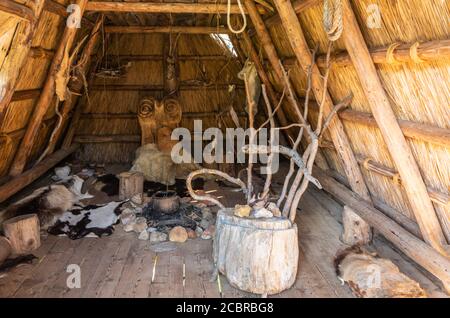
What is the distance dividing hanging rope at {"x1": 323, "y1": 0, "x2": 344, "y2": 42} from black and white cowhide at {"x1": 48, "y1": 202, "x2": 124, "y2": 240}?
2.77 metres

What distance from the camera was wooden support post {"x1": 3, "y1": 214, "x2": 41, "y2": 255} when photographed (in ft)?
10.9

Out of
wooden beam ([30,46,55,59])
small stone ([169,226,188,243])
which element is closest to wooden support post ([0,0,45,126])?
wooden beam ([30,46,55,59])

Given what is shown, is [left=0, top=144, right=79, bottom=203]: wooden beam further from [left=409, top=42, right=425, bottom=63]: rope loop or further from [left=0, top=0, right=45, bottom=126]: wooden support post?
[left=409, top=42, right=425, bottom=63]: rope loop

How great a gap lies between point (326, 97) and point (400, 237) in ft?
4.55

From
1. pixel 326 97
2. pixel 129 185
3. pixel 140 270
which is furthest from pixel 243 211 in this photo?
pixel 129 185

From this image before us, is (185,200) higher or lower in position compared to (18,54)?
lower

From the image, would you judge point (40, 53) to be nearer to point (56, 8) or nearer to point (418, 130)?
point (56, 8)

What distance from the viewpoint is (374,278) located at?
2.78m

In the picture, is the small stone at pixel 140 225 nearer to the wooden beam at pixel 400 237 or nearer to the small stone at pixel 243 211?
the small stone at pixel 243 211

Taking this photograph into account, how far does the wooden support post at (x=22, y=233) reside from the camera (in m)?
3.31

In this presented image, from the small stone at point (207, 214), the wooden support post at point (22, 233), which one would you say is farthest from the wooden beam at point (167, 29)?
the wooden support post at point (22, 233)

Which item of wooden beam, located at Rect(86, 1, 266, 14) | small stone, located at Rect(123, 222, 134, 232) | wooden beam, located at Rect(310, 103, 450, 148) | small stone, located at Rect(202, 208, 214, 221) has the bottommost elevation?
small stone, located at Rect(123, 222, 134, 232)

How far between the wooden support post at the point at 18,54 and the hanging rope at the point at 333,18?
2180mm
